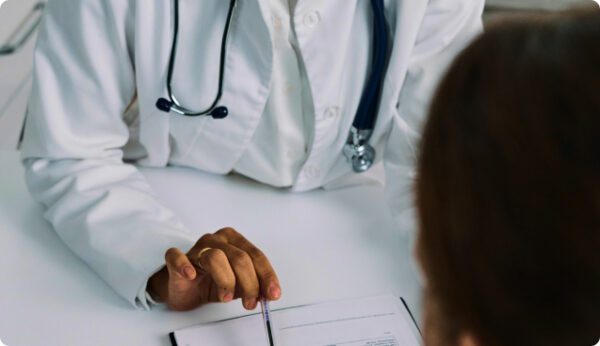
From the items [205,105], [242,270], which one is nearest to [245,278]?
[242,270]

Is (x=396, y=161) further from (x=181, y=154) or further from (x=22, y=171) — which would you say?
(x=22, y=171)

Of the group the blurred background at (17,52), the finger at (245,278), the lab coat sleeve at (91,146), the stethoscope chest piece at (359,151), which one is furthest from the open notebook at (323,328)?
the blurred background at (17,52)

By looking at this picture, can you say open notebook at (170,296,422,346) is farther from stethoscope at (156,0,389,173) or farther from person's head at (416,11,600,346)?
person's head at (416,11,600,346)

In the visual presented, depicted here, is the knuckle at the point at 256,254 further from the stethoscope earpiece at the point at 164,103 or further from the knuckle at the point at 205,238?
the stethoscope earpiece at the point at 164,103

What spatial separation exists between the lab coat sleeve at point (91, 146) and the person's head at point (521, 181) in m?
0.55

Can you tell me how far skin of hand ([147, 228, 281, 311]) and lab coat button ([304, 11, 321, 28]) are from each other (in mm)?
312

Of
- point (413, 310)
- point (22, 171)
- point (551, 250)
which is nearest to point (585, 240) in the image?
point (551, 250)

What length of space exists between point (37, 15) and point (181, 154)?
0.69 meters

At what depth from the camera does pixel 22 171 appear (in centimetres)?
111

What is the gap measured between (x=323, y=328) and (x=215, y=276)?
136 mm

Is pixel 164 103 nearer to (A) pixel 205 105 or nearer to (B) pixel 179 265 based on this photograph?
(A) pixel 205 105

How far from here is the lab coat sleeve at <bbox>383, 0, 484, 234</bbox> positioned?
1.07m

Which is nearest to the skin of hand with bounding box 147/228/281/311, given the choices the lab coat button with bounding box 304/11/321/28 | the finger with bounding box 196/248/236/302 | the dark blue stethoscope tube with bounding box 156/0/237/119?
the finger with bounding box 196/248/236/302

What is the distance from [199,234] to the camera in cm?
101
